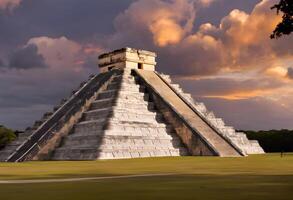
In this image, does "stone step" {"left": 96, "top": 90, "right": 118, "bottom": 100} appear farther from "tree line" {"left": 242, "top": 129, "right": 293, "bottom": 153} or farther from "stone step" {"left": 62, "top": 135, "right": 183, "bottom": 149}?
"tree line" {"left": 242, "top": 129, "right": 293, "bottom": 153}

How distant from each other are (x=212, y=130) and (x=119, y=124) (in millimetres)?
7986

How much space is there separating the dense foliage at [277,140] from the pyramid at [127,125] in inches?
479

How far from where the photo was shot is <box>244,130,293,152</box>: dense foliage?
57.9m

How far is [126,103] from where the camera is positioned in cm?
4034

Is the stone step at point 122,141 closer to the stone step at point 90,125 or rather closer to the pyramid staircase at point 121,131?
the pyramid staircase at point 121,131

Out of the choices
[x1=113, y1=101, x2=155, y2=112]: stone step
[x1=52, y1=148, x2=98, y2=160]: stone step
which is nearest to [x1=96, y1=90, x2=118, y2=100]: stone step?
[x1=113, y1=101, x2=155, y2=112]: stone step

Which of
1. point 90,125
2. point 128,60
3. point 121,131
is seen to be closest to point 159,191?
point 121,131

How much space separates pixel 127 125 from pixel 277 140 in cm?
2687

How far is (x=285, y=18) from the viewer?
15688 mm

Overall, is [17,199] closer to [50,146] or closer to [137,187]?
[137,187]

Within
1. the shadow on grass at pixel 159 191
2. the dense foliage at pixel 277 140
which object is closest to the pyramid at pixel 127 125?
the dense foliage at pixel 277 140

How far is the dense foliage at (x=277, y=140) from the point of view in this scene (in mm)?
57900

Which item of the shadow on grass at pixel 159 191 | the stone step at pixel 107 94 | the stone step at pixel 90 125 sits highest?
the stone step at pixel 107 94

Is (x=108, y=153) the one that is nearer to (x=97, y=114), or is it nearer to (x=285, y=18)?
(x=97, y=114)
